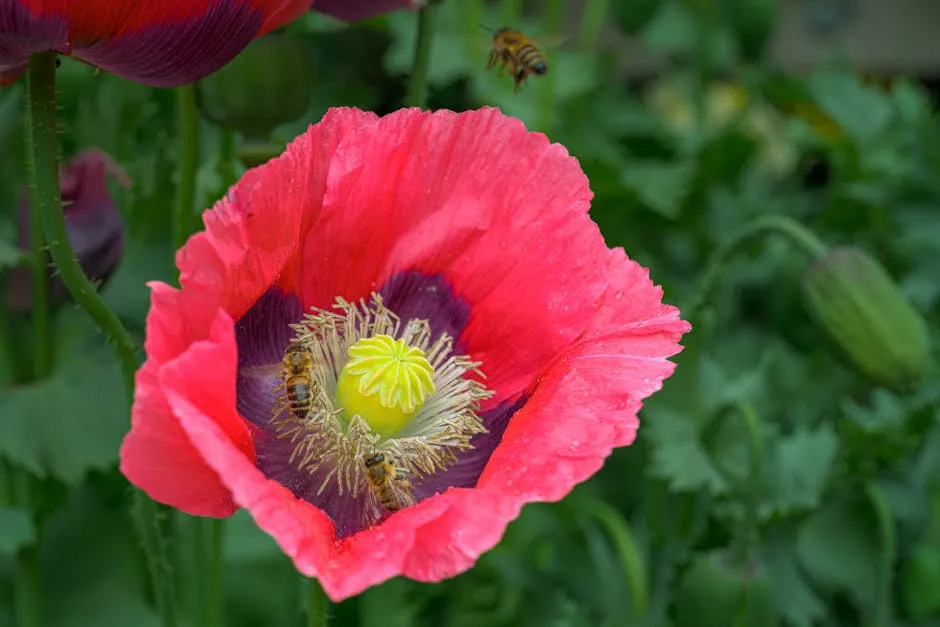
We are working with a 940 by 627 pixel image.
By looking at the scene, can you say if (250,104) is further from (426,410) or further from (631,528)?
(631,528)

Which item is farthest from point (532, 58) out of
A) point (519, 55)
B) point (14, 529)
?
point (14, 529)

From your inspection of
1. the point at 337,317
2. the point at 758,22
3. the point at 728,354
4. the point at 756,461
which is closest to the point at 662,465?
the point at 756,461

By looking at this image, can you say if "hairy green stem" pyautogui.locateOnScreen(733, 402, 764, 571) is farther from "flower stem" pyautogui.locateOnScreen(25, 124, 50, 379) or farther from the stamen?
"flower stem" pyautogui.locateOnScreen(25, 124, 50, 379)

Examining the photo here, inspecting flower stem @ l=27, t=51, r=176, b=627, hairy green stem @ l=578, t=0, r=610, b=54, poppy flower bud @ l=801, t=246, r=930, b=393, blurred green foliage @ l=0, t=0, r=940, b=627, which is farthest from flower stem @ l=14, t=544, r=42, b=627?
hairy green stem @ l=578, t=0, r=610, b=54

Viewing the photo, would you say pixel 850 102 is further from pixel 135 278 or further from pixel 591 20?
pixel 135 278

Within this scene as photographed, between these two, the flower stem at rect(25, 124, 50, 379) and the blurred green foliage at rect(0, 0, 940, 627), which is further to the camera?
the blurred green foliage at rect(0, 0, 940, 627)

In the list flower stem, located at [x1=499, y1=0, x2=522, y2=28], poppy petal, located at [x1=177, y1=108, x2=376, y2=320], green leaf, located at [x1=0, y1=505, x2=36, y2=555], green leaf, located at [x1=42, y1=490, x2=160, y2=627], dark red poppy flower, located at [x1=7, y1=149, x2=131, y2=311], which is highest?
flower stem, located at [x1=499, y1=0, x2=522, y2=28]

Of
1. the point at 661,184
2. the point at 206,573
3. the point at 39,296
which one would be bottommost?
the point at 206,573

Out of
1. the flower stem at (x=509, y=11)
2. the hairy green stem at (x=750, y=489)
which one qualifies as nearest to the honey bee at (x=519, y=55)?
the hairy green stem at (x=750, y=489)

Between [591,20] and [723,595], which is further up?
[591,20]
